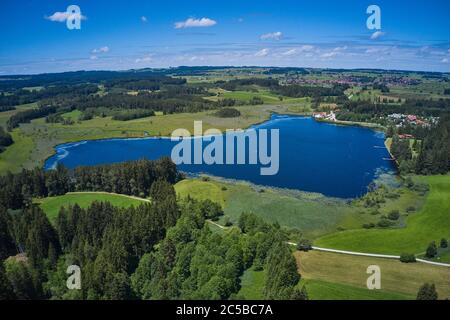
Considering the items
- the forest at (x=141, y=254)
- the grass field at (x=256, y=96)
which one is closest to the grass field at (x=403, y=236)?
the forest at (x=141, y=254)

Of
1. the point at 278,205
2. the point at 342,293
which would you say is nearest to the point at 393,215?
the point at 278,205

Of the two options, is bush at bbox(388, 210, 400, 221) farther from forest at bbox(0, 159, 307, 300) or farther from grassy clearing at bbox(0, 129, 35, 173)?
grassy clearing at bbox(0, 129, 35, 173)

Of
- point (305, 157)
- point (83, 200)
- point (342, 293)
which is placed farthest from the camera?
point (305, 157)

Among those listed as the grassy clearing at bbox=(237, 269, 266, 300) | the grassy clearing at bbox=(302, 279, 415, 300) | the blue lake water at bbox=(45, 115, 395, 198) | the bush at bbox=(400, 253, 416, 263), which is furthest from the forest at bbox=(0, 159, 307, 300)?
the blue lake water at bbox=(45, 115, 395, 198)

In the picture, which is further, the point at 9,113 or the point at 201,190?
the point at 9,113

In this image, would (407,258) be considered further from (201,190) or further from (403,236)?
(201,190)

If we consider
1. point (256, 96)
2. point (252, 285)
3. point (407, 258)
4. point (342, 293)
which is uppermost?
point (256, 96)

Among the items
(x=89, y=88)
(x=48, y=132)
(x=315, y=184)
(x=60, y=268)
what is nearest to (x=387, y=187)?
(x=315, y=184)
